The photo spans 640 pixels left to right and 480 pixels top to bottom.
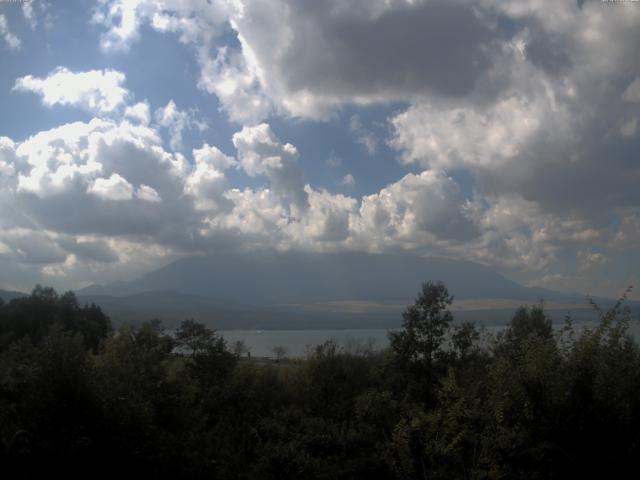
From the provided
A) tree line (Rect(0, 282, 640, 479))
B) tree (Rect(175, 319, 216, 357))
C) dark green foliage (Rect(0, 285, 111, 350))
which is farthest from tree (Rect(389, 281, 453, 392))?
dark green foliage (Rect(0, 285, 111, 350))

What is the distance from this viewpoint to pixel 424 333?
29781mm

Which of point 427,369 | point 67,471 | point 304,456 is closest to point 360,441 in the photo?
point 304,456

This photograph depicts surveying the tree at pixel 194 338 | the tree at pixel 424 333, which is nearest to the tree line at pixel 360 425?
the tree at pixel 424 333

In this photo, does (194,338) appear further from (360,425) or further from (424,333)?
(360,425)

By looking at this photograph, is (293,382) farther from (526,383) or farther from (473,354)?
(526,383)

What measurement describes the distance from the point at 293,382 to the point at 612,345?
2310cm

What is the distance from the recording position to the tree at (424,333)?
1169 inches

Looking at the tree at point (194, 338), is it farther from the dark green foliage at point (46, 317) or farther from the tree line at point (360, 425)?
the dark green foliage at point (46, 317)

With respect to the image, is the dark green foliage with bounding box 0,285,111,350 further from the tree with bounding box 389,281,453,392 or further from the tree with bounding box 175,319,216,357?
the tree with bounding box 389,281,453,392

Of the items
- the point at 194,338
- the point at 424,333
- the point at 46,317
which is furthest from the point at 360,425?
the point at 46,317

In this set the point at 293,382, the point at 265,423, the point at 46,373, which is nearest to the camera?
the point at 46,373

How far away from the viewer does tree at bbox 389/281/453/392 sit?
29.7m

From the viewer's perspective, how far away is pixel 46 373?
14.3 m

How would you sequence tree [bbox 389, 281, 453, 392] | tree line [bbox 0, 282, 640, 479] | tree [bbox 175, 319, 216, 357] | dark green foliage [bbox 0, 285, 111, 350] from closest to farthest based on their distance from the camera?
tree line [bbox 0, 282, 640, 479] → tree [bbox 389, 281, 453, 392] → tree [bbox 175, 319, 216, 357] → dark green foliage [bbox 0, 285, 111, 350]
